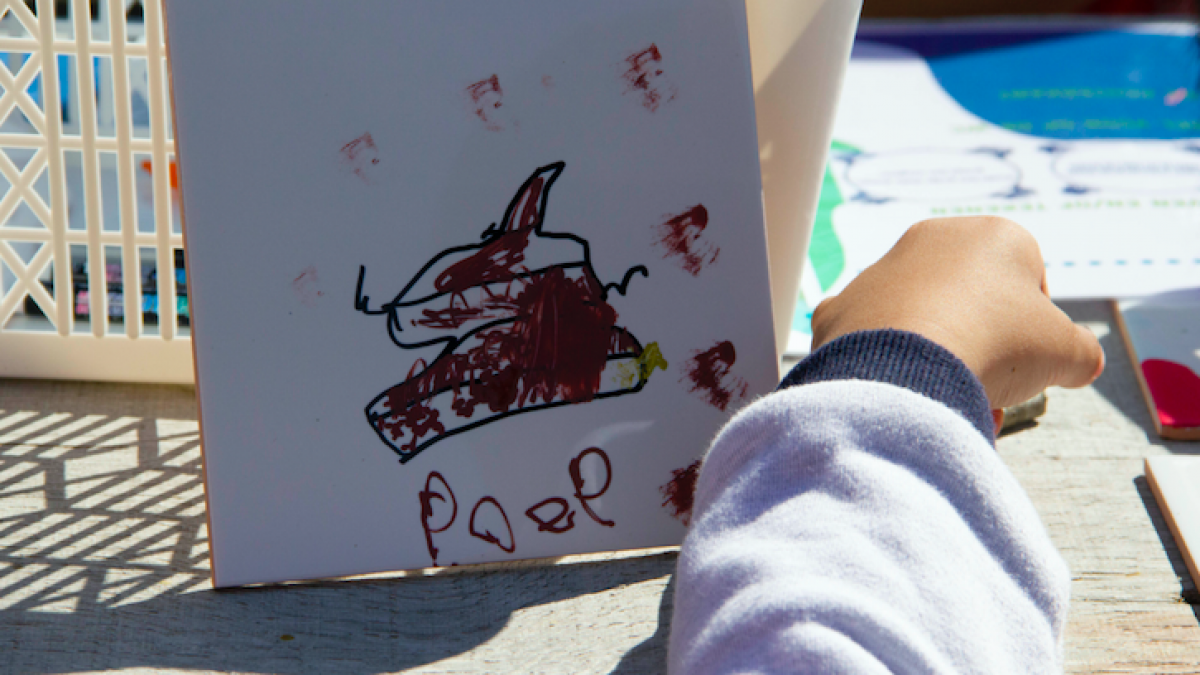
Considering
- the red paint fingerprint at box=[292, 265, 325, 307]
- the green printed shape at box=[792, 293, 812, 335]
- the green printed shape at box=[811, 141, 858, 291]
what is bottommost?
the green printed shape at box=[792, 293, 812, 335]

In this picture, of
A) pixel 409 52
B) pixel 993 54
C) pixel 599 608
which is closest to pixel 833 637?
pixel 599 608

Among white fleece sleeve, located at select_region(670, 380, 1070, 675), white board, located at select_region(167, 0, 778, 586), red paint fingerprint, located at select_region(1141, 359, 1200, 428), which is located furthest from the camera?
red paint fingerprint, located at select_region(1141, 359, 1200, 428)

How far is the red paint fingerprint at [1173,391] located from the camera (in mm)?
608

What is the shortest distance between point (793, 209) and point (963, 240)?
0.38ft

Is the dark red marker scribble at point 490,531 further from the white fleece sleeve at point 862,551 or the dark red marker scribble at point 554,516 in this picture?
the white fleece sleeve at point 862,551

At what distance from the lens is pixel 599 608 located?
464 millimetres

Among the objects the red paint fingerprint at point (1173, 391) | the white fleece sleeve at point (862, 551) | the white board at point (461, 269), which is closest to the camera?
the white fleece sleeve at point (862, 551)

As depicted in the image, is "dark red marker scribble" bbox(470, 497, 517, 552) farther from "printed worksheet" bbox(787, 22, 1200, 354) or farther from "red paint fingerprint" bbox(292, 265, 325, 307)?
"printed worksheet" bbox(787, 22, 1200, 354)

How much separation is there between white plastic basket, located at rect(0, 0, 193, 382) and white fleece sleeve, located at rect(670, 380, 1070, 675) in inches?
16.1

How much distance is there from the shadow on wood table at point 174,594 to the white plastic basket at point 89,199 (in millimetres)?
67

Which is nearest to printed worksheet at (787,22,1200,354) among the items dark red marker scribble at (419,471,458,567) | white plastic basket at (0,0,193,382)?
dark red marker scribble at (419,471,458,567)

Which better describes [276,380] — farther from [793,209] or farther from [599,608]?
[793,209]

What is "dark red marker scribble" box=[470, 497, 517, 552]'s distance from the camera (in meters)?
0.47

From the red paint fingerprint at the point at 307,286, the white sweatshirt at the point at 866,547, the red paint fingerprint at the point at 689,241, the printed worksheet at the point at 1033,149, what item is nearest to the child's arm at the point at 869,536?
the white sweatshirt at the point at 866,547
